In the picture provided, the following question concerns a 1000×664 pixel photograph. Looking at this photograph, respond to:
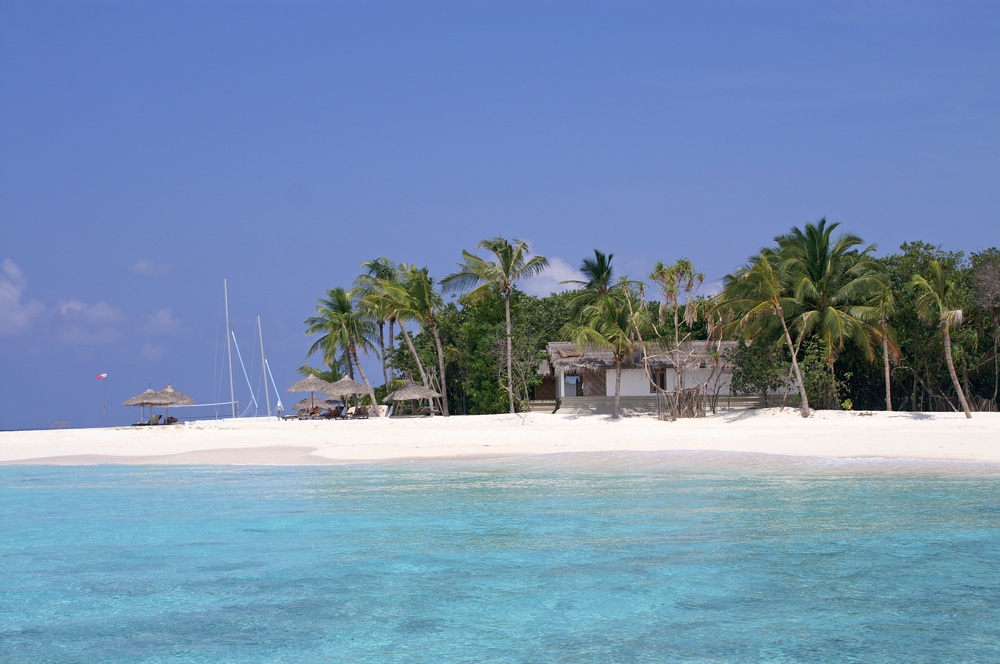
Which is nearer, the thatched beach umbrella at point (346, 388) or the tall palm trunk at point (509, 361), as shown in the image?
the tall palm trunk at point (509, 361)

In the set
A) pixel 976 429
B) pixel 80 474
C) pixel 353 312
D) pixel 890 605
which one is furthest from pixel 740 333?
pixel 890 605

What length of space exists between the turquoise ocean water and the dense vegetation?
11.6 metres

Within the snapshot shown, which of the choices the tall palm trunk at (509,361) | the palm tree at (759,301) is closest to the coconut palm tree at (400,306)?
the tall palm trunk at (509,361)

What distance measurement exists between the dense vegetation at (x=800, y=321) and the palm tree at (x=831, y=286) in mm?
39

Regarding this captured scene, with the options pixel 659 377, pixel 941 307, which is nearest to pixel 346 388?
pixel 659 377

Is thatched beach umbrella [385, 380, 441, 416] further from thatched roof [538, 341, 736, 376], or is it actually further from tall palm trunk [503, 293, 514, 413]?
thatched roof [538, 341, 736, 376]

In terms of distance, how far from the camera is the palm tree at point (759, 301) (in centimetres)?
2405

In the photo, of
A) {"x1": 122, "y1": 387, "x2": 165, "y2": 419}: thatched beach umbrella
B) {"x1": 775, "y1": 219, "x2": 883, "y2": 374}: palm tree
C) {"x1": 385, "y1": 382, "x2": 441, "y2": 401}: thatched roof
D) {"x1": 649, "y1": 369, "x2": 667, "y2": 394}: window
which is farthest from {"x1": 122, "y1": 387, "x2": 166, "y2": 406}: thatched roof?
{"x1": 775, "y1": 219, "x2": 883, "y2": 374}: palm tree

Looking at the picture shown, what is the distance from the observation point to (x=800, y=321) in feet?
84.4

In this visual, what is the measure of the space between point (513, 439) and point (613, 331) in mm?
5995

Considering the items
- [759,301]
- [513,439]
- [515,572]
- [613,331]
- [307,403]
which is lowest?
[515,572]

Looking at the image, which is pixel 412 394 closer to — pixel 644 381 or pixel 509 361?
pixel 509 361

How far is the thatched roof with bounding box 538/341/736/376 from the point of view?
2758 cm

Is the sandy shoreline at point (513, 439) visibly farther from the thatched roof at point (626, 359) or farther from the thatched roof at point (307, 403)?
the thatched roof at point (307, 403)
